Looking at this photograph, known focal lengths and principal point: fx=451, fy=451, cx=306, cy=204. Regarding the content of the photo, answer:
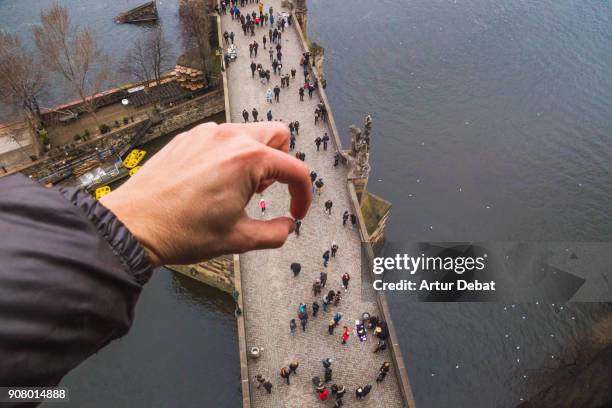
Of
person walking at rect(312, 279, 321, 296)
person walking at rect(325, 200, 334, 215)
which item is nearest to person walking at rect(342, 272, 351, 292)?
person walking at rect(312, 279, 321, 296)

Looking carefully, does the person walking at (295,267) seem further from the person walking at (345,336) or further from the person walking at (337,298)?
the person walking at (345,336)

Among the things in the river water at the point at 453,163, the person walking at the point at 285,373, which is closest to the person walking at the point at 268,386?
the person walking at the point at 285,373

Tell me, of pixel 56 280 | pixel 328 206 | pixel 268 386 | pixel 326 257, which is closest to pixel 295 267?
pixel 326 257

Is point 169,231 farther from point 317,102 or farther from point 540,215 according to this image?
point 540,215

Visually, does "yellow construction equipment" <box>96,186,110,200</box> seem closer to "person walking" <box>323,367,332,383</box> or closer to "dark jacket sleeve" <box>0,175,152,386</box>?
"person walking" <box>323,367,332,383</box>

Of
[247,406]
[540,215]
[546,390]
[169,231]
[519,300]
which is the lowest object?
[546,390]

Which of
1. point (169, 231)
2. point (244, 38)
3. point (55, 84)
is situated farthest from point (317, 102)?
point (169, 231)

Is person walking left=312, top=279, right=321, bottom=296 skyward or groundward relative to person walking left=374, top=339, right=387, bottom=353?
skyward
